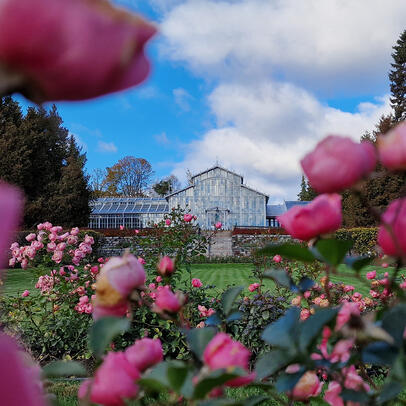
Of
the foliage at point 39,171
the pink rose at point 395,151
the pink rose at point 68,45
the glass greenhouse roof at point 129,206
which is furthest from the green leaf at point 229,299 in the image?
the glass greenhouse roof at point 129,206

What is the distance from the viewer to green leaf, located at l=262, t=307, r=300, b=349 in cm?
49

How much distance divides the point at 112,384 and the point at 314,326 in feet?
0.74

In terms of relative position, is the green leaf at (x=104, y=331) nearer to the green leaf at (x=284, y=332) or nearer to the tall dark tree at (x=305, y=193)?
the green leaf at (x=284, y=332)

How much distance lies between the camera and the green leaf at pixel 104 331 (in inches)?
18.1

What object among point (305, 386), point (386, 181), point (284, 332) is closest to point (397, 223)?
point (284, 332)

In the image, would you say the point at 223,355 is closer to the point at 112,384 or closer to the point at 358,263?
the point at 112,384

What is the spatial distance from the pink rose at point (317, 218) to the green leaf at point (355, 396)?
0.18 metres

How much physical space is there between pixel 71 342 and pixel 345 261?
3.75 meters

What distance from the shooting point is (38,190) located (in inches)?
871

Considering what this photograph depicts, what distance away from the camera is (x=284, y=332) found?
50cm

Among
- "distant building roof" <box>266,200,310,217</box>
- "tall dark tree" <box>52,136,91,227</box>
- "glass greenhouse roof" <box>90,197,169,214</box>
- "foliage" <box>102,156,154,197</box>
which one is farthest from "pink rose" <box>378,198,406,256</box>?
"foliage" <box>102,156,154,197</box>

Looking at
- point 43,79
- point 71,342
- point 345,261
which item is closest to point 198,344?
point 345,261

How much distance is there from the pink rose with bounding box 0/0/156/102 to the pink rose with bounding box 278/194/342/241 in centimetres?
32

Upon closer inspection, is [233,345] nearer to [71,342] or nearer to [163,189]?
[71,342]
